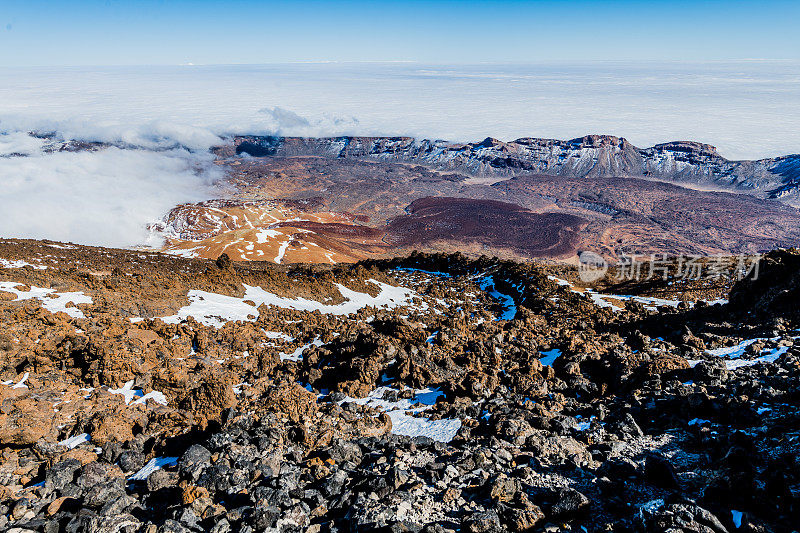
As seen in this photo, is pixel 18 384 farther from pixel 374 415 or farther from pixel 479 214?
pixel 479 214


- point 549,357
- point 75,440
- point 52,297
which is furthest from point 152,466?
point 549,357

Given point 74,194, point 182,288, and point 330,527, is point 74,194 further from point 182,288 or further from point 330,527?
point 330,527

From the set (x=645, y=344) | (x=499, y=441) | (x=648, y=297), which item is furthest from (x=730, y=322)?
(x=499, y=441)

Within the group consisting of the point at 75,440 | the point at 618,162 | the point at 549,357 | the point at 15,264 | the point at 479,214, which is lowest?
the point at 479,214

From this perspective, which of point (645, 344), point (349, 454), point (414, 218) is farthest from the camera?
point (414, 218)

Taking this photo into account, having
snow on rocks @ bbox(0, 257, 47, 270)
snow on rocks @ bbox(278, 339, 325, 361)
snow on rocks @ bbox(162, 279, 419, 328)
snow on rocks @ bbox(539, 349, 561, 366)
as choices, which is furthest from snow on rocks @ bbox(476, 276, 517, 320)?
snow on rocks @ bbox(0, 257, 47, 270)

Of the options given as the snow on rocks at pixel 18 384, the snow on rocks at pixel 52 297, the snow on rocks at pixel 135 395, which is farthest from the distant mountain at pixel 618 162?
the snow on rocks at pixel 18 384

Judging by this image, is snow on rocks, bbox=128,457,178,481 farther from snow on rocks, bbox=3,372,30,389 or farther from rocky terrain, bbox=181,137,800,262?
rocky terrain, bbox=181,137,800,262
